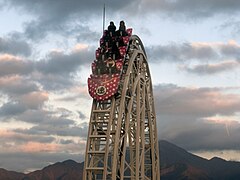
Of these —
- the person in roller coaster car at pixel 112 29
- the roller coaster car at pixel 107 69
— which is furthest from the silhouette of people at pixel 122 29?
the roller coaster car at pixel 107 69

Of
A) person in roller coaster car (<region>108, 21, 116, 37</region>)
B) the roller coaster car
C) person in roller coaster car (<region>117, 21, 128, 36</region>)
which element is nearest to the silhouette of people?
person in roller coaster car (<region>117, 21, 128, 36</region>)

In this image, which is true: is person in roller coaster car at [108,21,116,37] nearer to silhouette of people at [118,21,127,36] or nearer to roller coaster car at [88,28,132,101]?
silhouette of people at [118,21,127,36]

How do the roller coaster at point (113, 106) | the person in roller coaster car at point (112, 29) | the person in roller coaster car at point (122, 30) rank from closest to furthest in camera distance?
1. the roller coaster at point (113, 106)
2. the person in roller coaster car at point (112, 29)
3. the person in roller coaster car at point (122, 30)

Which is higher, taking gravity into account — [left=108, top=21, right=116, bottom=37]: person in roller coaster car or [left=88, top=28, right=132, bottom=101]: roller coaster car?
[left=108, top=21, right=116, bottom=37]: person in roller coaster car

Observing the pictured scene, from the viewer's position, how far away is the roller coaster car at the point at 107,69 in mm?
47469

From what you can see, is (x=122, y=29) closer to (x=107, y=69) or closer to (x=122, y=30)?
(x=122, y=30)

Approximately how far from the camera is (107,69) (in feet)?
160

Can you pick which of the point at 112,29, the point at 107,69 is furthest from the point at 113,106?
the point at 112,29

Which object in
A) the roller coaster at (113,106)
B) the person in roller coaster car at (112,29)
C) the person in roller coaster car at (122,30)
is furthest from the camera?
the person in roller coaster car at (122,30)

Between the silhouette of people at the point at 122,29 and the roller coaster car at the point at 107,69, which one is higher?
the silhouette of people at the point at 122,29

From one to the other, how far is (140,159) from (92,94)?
36.2 feet

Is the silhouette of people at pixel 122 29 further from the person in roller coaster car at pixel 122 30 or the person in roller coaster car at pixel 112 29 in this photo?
the person in roller coaster car at pixel 112 29

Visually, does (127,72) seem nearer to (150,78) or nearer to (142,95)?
(142,95)

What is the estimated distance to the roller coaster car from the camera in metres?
47.5
